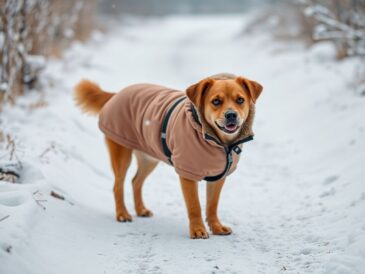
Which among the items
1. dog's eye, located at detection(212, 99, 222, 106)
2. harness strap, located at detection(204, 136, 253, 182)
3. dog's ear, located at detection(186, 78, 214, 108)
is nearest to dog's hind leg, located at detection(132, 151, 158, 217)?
harness strap, located at detection(204, 136, 253, 182)

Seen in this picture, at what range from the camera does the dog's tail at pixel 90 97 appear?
5457mm

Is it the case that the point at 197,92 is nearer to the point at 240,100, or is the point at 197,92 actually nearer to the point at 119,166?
the point at 240,100

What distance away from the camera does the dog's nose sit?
13.8 feet

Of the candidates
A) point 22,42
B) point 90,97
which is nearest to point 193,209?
point 90,97

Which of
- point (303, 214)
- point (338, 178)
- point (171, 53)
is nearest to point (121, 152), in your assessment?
point (303, 214)

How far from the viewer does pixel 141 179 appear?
544cm

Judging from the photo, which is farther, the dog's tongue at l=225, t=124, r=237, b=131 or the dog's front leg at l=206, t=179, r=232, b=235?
the dog's front leg at l=206, t=179, r=232, b=235

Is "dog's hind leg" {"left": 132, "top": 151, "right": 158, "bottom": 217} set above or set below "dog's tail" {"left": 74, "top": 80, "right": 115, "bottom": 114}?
below

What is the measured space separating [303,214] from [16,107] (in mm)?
4968

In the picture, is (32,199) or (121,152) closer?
(32,199)

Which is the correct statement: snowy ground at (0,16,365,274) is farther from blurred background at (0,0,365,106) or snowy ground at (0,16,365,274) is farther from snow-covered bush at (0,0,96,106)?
blurred background at (0,0,365,106)

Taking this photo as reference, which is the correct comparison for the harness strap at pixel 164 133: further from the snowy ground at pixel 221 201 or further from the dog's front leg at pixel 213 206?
the snowy ground at pixel 221 201

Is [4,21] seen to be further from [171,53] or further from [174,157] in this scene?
[171,53]

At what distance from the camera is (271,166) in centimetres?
712
